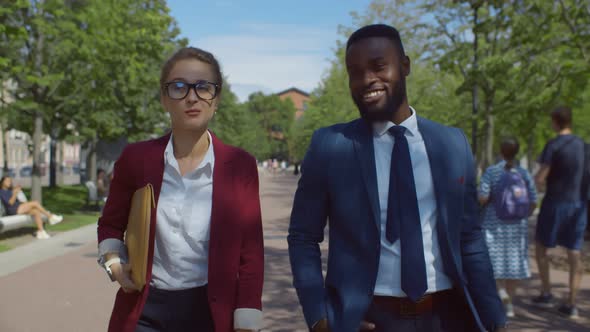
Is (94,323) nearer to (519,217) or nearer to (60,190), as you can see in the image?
(519,217)

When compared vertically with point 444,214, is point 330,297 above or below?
below

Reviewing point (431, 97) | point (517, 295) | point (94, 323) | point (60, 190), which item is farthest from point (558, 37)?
point (60, 190)

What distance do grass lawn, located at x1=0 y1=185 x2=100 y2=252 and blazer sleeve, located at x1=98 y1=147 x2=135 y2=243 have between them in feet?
31.5

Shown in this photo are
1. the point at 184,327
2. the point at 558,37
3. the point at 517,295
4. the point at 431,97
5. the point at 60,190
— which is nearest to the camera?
the point at 184,327

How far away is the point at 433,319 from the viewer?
7.50 feet

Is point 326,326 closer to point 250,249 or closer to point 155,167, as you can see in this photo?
point 250,249

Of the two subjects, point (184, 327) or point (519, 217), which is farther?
point (519, 217)

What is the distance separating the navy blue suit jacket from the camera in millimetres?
2260

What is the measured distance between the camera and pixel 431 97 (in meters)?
25.2

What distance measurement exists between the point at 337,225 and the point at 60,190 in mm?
29002

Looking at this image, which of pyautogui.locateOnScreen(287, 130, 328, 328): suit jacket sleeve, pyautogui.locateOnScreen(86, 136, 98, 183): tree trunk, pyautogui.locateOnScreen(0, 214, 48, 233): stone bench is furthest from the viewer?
pyautogui.locateOnScreen(86, 136, 98, 183): tree trunk

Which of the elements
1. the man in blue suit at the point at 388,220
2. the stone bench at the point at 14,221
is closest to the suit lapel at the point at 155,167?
the man in blue suit at the point at 388,220

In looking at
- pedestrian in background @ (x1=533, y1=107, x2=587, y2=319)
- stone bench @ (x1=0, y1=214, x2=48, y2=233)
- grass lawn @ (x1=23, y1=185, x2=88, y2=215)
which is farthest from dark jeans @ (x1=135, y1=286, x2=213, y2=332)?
grass lawn @ (x1=23, y1=185, x2=88, y2=215)

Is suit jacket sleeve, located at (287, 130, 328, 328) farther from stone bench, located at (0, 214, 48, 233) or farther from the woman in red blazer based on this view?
stone bench, located at (0, 214, 48, 233)
